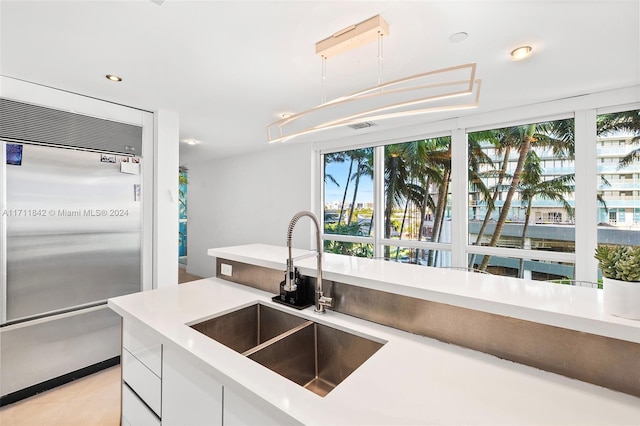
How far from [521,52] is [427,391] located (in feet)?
6.71

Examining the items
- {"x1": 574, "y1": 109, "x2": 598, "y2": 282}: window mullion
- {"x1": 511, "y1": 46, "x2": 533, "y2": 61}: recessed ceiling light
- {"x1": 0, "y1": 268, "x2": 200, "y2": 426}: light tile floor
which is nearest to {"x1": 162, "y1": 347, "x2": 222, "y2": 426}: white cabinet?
{"x1": 0, "y1": 268, "x2": 200, "y2": 426}: light tile floor

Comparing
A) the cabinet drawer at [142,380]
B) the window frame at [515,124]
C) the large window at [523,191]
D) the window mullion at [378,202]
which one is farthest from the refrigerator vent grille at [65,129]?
the large window at [523,191]

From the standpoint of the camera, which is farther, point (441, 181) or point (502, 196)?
point (441, 181)

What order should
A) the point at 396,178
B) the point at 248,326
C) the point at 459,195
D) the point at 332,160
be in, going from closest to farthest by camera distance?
the point at 248,326 → the point at 459,195 → the point at 396,178 → the point at 332,160

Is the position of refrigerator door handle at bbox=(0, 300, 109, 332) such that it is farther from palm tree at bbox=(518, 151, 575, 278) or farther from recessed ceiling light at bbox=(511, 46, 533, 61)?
palm tree at bbox=(518, 151, 575, 278)

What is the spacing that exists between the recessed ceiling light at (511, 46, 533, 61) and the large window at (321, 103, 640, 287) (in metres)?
1.27

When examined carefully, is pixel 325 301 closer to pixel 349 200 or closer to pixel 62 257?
pixel 62 257

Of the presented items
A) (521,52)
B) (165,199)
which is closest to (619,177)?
(521,52)

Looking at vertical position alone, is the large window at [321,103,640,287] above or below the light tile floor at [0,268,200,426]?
above

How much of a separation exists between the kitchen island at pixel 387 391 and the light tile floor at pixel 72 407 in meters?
1.23

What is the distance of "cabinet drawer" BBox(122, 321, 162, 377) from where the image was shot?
4.18ft

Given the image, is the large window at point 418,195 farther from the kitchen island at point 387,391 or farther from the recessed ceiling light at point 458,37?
the kitchen island at point 387,391

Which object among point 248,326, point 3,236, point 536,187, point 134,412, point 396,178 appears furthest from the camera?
point 396,178

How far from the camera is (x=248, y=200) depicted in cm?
521
